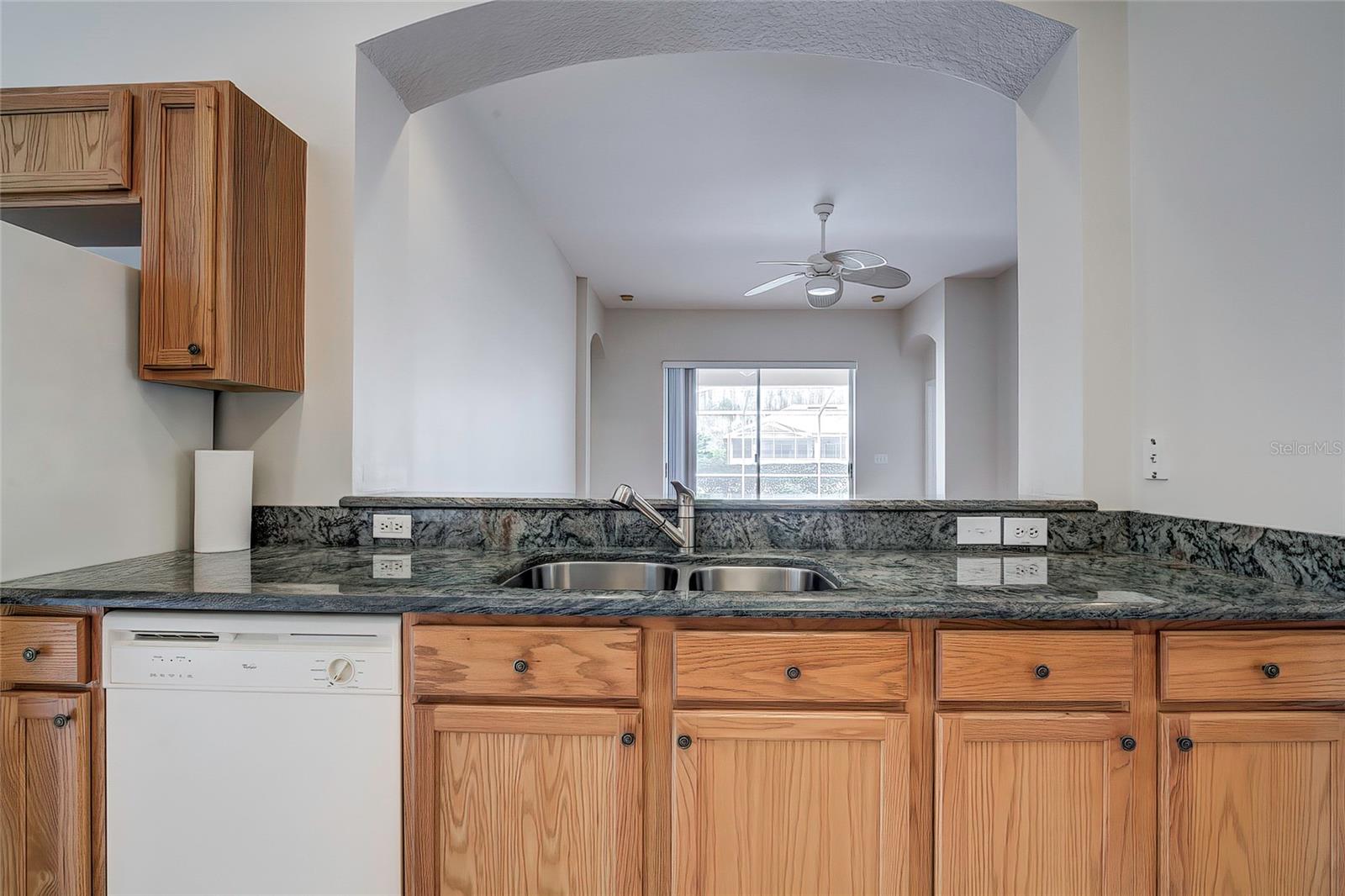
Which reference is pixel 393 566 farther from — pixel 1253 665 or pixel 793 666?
pixel 1253 665

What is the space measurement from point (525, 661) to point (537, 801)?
0.26m

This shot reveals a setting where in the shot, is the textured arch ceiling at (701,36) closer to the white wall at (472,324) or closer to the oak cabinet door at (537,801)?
the white wall at (472,324)

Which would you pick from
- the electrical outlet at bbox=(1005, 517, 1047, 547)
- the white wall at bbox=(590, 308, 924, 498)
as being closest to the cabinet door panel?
the electrical outlet at bbox=(1005, 517, 1047, 547)

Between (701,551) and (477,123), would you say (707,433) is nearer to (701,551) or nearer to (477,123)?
(477,123)

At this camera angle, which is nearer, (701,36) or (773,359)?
(701,36)

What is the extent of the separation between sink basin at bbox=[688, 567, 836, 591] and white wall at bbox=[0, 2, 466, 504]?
3.47ft

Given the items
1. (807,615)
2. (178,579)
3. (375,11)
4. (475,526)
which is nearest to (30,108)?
(375,11)

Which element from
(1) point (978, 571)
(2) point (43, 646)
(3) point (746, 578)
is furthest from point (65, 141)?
(1) point (978, 571)

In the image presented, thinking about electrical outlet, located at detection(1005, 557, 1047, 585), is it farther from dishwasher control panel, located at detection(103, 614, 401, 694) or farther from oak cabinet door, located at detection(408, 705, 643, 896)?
dishwasher control panel, located at detection(103, 614, 401, 694)

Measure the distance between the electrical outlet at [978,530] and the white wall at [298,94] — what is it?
5.68 feet

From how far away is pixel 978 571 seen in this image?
61.2 inches

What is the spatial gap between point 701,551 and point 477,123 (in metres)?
2.35

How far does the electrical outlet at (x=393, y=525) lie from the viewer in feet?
6.38

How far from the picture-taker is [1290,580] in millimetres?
1368
